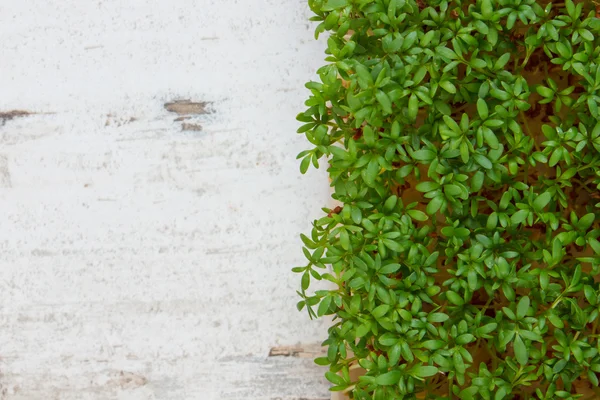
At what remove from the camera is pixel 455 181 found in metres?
1.08

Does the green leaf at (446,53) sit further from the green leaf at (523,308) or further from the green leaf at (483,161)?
the green leaf at (523,308)

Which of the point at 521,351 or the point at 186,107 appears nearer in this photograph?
the point at 521,351

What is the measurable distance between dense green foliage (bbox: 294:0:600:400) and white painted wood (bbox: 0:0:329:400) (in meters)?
0.33

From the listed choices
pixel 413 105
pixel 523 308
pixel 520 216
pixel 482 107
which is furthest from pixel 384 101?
pixel 523 308

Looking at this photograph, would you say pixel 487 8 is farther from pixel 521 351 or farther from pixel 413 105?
pixel 521 351

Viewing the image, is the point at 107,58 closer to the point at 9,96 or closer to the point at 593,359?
the point at 9,96

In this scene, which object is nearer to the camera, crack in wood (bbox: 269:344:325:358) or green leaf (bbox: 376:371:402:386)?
Result: green leaf (bbox: 376:371:402:386)

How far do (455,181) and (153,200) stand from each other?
0.73 metres

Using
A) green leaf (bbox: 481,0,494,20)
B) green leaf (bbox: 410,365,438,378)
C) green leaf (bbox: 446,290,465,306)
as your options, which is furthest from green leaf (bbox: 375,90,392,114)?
green leaf (bbox: 410,365,438,378)

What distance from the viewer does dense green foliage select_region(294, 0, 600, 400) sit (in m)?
1.06

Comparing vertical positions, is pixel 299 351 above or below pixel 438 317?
below

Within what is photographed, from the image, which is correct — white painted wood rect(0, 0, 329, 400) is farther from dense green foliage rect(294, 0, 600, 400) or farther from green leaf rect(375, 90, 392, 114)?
green leaf rect(375, 90, 392, 114)

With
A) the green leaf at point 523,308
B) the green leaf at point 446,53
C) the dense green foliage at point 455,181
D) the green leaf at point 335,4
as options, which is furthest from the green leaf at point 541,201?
the green leaf at point 335,4

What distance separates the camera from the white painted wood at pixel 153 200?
4.74 ft
